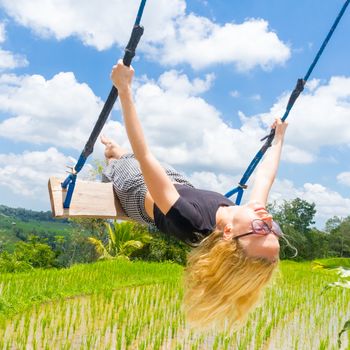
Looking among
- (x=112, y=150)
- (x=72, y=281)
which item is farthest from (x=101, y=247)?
(x=112, y=150)

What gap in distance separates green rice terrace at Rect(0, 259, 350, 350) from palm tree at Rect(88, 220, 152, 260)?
484 centimetres

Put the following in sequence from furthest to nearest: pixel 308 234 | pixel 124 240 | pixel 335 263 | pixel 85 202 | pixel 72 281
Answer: pixel 308 234, pixel 124 240, pixel 72 281, pixel 85 202, pixel 335 263

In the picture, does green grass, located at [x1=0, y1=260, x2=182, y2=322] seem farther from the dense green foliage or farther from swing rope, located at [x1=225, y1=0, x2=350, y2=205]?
the dense green foliage

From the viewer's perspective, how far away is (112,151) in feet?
12.6

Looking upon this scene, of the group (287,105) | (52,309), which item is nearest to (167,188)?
(287,105)

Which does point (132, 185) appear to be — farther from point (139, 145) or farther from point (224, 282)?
point (224, 282)

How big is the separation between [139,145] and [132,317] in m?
3.20

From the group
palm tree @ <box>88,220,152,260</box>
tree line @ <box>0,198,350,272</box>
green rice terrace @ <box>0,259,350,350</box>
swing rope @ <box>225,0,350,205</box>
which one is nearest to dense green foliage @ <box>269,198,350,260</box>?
tree line @ <box>0,198,350,272</box>

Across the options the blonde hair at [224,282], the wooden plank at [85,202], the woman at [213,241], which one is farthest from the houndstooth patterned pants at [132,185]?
the blonde hair at [224,282]

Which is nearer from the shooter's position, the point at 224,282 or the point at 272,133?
the point at 224,282

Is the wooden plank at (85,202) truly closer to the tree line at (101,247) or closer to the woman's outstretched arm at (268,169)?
the woman's outstretched arm at (268,169)

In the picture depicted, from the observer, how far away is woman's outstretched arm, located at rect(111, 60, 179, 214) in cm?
244

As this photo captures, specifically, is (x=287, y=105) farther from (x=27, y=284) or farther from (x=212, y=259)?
(x=27, y=284)

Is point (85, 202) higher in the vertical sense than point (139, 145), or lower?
lower
